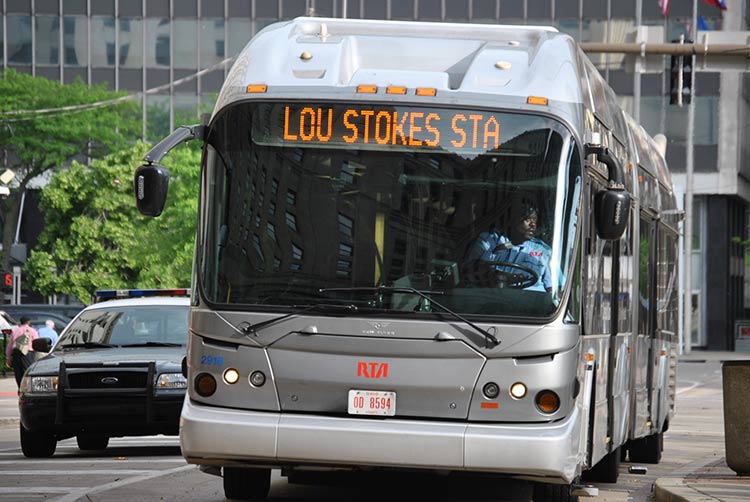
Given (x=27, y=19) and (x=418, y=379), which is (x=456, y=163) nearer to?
(x=418, y=379)

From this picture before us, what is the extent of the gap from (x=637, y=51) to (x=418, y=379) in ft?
47.3

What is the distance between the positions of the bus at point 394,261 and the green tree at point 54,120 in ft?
182

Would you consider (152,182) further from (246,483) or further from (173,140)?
(246,483)

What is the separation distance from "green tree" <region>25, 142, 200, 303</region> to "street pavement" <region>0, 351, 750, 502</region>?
17.0 metres

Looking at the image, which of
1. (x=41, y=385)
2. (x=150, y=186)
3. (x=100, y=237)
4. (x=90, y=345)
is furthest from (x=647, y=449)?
(x=100, y=237)

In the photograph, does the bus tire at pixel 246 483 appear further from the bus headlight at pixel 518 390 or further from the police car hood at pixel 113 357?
the police car hood at pixel 113 357

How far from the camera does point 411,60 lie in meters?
11.0

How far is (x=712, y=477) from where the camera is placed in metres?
14.2

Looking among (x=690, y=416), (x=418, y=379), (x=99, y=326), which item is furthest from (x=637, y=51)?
(x=418, y=379)

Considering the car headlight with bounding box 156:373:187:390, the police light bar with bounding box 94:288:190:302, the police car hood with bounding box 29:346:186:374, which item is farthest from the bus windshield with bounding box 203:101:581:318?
the police light bar with bounding box 94:288:190:302

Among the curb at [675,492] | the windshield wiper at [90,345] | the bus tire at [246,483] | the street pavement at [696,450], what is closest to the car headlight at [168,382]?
the windshield wiper at [90,345]

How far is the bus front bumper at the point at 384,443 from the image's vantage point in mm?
9992

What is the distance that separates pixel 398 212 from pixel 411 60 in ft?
3.97

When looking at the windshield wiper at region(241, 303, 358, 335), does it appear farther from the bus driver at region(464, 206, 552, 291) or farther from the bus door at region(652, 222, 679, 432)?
the bus door at region(652, 222, 679, 432)
